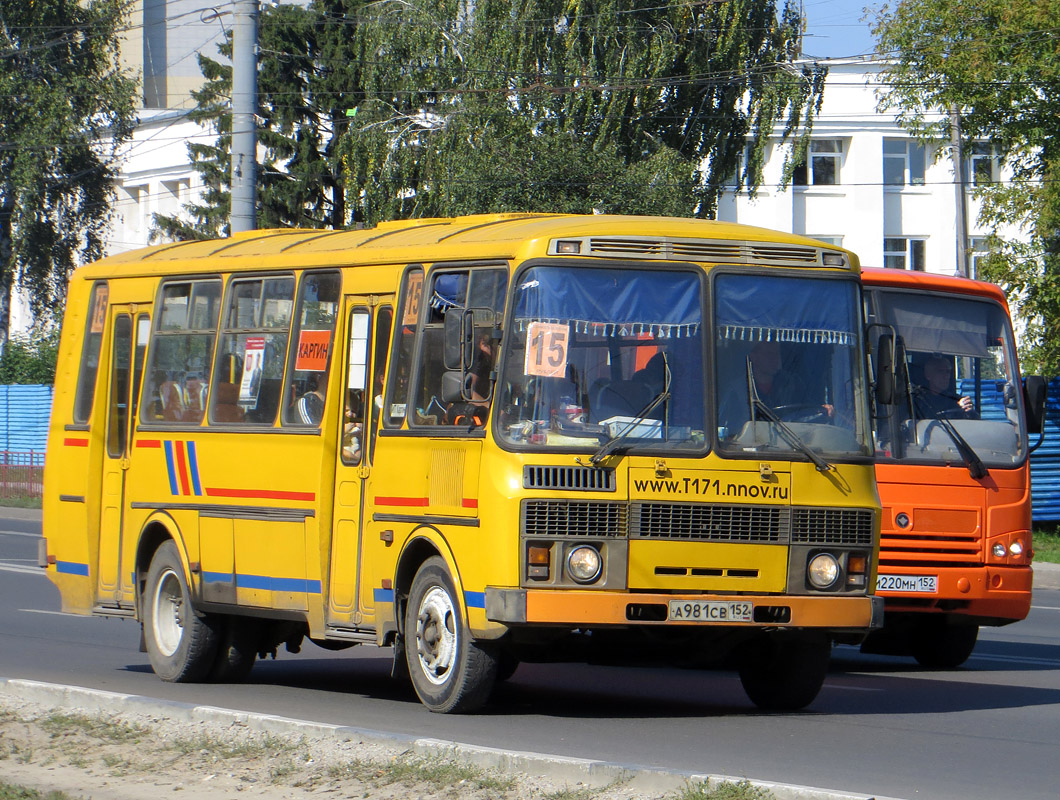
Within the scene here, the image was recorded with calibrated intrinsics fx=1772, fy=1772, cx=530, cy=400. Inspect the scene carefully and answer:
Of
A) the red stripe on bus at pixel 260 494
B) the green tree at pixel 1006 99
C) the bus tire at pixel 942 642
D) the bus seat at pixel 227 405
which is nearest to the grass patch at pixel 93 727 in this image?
the red stripe on bus at pixel 260 494

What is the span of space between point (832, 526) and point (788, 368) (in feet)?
3.00

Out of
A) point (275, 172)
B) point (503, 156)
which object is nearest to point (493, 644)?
point (503, 156)

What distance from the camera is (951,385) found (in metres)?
13.8

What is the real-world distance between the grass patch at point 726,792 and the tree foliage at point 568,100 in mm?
25876

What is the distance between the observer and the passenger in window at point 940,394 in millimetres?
13633

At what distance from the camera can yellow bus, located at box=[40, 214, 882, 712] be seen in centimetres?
940

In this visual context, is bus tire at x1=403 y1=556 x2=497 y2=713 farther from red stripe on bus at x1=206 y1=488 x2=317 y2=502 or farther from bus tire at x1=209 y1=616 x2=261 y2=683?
bus tire at x1=209 y1=616 x2=261 y2=683

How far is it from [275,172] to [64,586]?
3876 cm

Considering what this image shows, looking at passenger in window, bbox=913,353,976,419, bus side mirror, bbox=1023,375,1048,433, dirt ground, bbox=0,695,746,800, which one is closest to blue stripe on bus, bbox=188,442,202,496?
dirt ground, bbox=0,695,746,800

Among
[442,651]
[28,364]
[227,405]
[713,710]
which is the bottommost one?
[713,710]

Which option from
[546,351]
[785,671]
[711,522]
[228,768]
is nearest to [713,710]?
[785,671]

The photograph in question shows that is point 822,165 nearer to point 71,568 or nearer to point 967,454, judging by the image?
point 967,454

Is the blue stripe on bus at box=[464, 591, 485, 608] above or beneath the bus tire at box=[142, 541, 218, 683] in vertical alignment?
above

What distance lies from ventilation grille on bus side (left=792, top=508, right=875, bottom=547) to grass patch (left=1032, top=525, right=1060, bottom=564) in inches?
579
